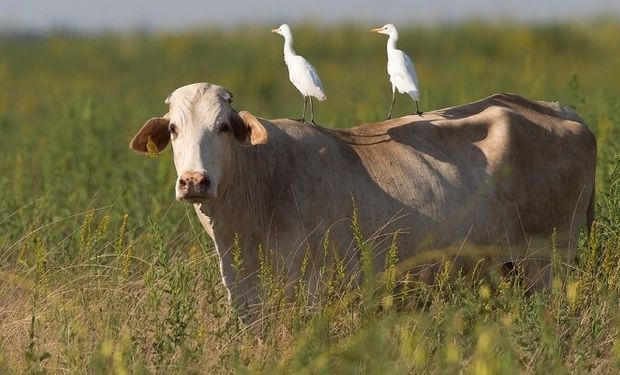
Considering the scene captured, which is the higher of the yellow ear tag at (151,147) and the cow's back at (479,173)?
the yellow ear tag at (151,147)

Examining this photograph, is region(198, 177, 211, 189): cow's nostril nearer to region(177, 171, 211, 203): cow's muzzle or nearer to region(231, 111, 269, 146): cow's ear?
region(177, 171, 211, 203): cow's muzzle

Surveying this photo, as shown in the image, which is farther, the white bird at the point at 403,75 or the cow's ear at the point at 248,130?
the white bird at the point at 403,75

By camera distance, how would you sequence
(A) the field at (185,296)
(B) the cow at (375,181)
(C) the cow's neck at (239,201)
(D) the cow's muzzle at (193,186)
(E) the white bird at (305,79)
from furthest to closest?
(E) the white bird at (305,79), (C) the cow's neck at (239,201), (B) the cow at (375,181), (D) the cow's muzzle at (193,186), (A) the field at (185,296)

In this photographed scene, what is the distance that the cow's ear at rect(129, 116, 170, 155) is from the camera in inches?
265

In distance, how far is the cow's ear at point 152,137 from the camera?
22.1 ft

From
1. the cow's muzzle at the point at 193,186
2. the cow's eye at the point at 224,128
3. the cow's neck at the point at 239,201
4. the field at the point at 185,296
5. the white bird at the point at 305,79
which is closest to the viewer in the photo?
the field at the point at 185,296

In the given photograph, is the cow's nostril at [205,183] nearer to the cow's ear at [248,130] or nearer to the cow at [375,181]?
the cow at [375,181]

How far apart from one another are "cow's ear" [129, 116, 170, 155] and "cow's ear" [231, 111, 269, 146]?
34cm

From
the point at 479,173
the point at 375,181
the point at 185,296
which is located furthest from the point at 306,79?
the point at 185,296

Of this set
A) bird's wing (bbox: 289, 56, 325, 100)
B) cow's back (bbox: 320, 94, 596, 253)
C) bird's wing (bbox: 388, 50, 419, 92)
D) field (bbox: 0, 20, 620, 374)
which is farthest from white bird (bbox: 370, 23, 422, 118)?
field (bbox: 0, 20, 620, 374)

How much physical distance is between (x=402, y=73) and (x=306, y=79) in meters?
0.55

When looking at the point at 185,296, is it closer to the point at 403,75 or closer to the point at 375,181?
the point at 375,181

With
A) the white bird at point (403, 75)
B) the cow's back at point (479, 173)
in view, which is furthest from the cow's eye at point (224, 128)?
the white bird at point (403, 75)

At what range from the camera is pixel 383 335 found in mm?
5281
